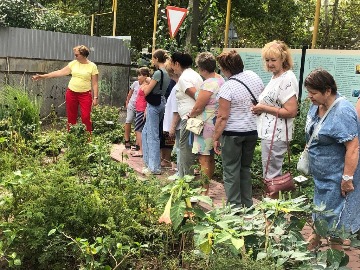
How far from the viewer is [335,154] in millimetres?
3941

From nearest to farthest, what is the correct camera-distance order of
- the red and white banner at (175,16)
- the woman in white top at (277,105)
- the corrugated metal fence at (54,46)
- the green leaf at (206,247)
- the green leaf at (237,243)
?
1. the green leaf at (237,243)
2. the green leaf at (206,247)
3. the woman in white top at (277,105)
4. the red and white banner at (175,16)
5. the corrugated metal fence at (54,46)

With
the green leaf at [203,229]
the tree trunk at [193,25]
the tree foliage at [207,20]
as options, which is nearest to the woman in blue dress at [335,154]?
the green leaf at [203,229]

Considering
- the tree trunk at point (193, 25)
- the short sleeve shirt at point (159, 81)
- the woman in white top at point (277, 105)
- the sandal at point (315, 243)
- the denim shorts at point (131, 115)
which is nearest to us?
the sandal at point (315, 243)

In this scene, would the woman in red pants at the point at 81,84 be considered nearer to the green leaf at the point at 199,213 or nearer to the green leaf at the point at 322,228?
the green leaf at the point at 199,213

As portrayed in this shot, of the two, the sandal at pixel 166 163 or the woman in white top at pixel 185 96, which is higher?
the woman in white top at pixel 185 96

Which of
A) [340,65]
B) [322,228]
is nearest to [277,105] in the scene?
[322,228]

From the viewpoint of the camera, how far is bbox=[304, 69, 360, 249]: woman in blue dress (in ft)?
12.6

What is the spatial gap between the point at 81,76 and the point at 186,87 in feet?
11.3

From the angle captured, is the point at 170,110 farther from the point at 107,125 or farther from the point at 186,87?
the point at 107,125

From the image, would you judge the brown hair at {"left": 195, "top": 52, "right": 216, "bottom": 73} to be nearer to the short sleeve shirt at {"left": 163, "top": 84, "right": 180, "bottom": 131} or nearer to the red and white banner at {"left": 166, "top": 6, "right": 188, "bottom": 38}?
the short sleeve shirt at {"left": 163, "top": 84, "right": 180, "bottom": 131}

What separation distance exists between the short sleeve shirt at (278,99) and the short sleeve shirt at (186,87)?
4.63 feet

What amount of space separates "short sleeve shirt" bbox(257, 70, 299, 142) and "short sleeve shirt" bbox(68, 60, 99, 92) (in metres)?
4.85

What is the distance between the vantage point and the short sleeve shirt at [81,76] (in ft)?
30.3

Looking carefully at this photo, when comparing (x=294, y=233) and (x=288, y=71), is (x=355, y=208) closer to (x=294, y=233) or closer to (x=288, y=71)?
(x=294, y=233)
